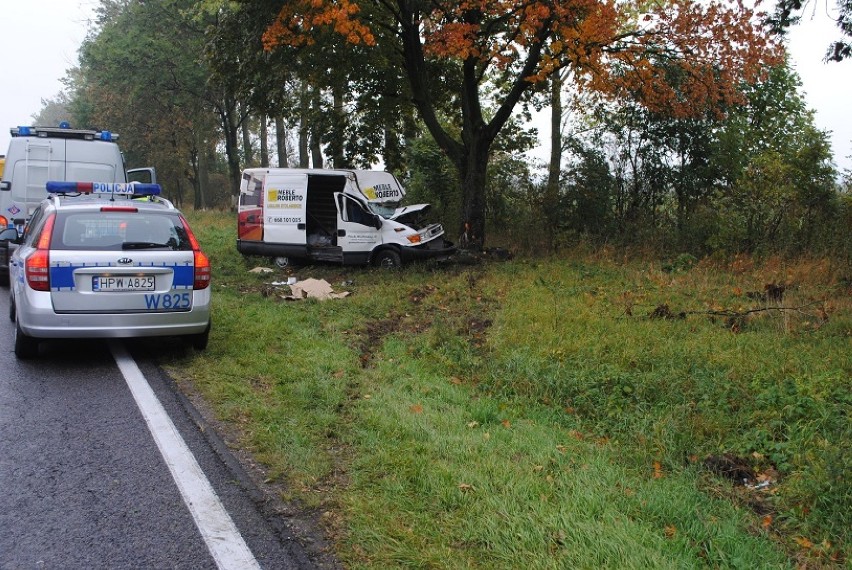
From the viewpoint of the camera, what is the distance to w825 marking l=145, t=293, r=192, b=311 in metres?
6.68

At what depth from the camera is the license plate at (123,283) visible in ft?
21.3

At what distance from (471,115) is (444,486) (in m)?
11.5

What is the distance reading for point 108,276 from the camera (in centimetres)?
652

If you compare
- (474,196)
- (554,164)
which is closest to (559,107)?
(554,164)

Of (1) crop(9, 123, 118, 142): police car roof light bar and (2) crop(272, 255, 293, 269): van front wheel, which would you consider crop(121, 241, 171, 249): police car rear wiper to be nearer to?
(1) crop(9, 123, 118, 142): police car roof light bar

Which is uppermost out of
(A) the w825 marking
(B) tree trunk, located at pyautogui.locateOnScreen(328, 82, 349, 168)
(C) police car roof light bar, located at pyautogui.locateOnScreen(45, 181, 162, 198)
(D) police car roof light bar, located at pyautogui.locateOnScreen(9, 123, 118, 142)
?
(B) tree trunk, located at pyautogui.locateOnScreen(328, 82, 349, 168)

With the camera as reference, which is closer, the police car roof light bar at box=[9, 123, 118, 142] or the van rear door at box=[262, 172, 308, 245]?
the police car roof light bar at box=[9, 123, 118, 142]

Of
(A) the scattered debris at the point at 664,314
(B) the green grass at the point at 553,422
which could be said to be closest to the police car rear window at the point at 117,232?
(B) the green grass at the point at 553,422

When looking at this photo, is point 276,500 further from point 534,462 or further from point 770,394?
point 770,394

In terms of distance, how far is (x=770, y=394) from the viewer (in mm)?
5281

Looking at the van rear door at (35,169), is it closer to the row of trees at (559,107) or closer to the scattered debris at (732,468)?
the row of trees at (559,107)

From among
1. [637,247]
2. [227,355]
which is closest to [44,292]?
[227,355]

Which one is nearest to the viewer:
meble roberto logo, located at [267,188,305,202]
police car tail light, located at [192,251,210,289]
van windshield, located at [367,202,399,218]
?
police car tail light, located at [192,251,210,289]

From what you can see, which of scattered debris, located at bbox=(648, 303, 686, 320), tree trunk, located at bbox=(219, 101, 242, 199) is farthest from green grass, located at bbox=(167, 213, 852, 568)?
tree trunk, located at bbox=(219, 101, 242, 199)
